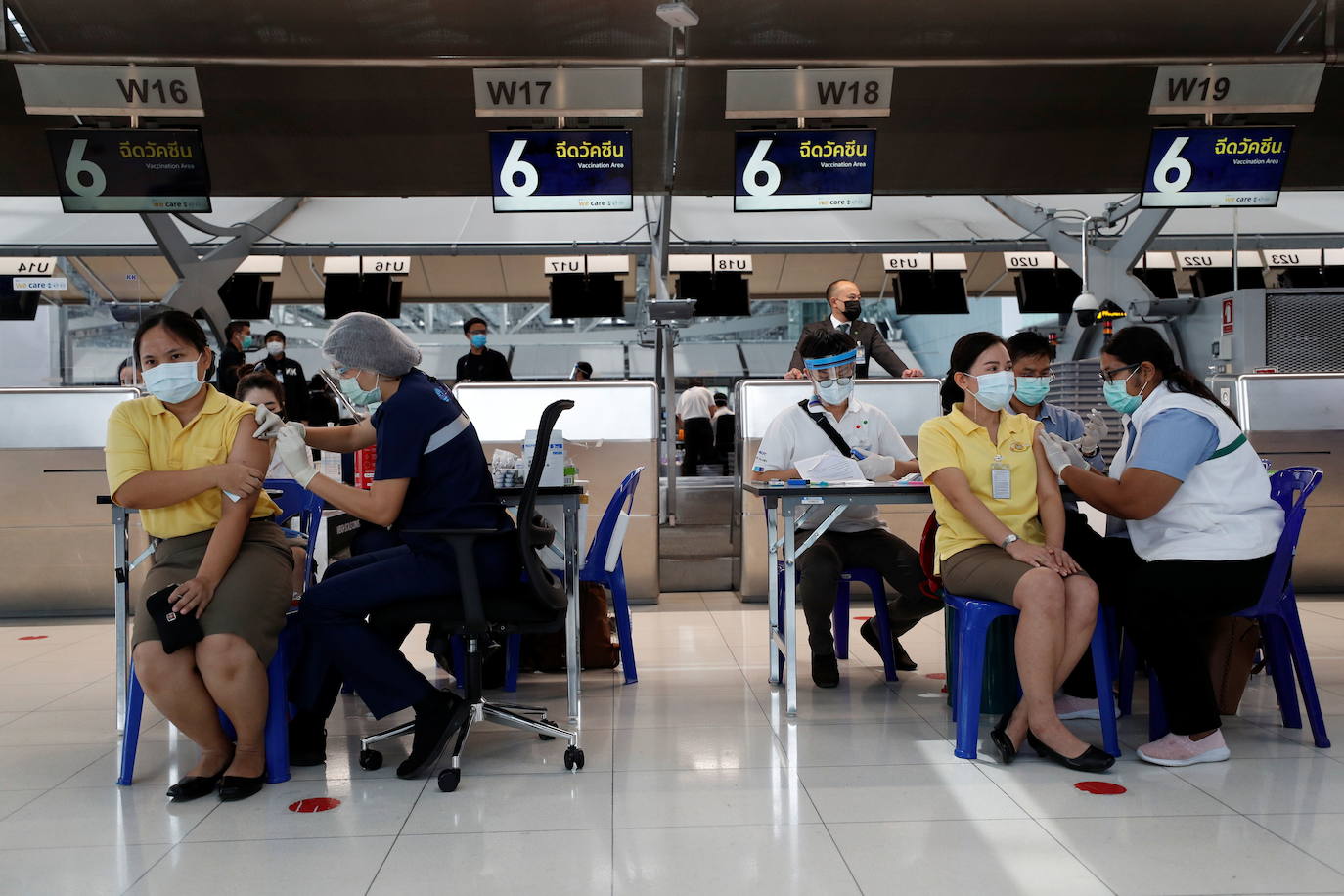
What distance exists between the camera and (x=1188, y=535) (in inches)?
120

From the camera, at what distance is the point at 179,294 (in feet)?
32.7

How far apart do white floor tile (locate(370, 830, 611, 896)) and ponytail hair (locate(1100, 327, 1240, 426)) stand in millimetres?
2042

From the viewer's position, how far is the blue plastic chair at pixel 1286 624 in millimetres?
3119

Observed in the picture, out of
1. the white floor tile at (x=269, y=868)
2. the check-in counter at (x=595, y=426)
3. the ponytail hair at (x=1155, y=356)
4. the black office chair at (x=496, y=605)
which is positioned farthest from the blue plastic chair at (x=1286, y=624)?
the check-in counter at (x=595, y=426)

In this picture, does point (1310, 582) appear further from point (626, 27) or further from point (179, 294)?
point (179, 294)

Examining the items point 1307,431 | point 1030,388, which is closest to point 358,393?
point 1030,388

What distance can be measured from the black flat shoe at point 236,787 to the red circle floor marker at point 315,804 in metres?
0.15

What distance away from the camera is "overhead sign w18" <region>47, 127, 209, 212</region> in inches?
249

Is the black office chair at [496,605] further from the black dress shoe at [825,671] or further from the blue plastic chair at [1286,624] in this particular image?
the blue plastic chair at [1286,624]

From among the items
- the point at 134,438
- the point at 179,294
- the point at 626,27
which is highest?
the point at 626,27

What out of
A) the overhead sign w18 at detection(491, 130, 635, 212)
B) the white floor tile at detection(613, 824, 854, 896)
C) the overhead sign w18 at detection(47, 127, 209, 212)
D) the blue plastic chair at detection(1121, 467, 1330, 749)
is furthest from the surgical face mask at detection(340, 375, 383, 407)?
the overhead sign w18 at detection(47, 127, 209, 212)

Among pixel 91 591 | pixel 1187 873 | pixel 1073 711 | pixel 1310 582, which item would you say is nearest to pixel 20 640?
pixel 91 591

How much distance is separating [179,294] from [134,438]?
7.83 metres

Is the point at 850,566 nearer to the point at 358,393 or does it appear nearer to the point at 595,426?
the point at 358,393
